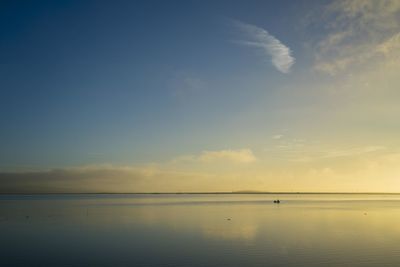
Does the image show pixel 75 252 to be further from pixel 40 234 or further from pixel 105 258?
pixel 40 234

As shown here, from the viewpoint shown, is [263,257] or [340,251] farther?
[340,251]

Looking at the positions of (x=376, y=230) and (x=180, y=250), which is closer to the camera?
(x=180, y=250)

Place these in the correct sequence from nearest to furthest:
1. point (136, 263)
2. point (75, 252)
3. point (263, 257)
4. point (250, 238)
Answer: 1. point (136, 263)
2. point (263, 257)
3. point (75, 252)
4. point (250, 238)

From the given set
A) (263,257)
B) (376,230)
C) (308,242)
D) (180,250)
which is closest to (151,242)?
(180,250)

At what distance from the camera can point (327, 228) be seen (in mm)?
58969

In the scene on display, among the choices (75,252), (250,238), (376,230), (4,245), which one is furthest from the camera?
(376,230)

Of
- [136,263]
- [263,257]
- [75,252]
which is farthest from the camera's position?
[75,252]

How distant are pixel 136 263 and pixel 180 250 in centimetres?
719

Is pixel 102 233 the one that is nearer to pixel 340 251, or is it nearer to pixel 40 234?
pixel 40 234

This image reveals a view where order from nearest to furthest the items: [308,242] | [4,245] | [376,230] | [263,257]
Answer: [263,257] < [4,245] < [308,242] < [376,230]

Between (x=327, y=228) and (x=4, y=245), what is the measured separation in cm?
4467

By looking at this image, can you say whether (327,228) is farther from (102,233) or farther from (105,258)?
(105,258)

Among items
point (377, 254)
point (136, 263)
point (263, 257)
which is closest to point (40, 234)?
point (136, 263)

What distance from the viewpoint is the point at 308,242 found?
4362 centimetres
